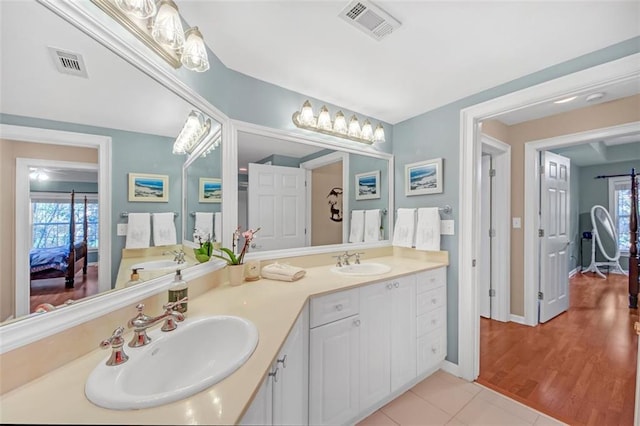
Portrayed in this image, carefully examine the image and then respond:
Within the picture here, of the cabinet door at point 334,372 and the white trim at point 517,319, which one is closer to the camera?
the cabinet door at point 334,372

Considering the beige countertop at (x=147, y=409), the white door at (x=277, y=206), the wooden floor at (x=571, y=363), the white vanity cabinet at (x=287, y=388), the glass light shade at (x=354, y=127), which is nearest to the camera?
the beige countertop at (x=147, y=409)

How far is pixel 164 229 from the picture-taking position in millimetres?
1178

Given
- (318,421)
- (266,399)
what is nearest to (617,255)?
(318,421)

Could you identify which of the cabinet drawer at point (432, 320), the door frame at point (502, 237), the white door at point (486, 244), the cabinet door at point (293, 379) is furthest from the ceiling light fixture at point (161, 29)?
the white door at point (486, 244)

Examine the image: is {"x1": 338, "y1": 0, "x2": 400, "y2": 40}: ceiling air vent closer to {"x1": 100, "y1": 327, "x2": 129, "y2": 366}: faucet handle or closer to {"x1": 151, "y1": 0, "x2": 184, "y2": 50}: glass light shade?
{"x1": 151, "y1": 0, "x2": 184, "y2": 50}: glass light shade

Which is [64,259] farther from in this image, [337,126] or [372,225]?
[372,225]

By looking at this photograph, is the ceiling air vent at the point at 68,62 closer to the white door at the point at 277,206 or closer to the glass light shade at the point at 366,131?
the white door at the point at 277,206

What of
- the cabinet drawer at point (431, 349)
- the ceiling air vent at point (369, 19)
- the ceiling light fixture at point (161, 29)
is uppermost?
the ceiling air vent at point (369, 19)

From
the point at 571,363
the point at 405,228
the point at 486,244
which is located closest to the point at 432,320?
the point at 405,228

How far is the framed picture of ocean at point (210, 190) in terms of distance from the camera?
1.46 meters

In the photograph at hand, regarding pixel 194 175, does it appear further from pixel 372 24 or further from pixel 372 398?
pixel 372 398

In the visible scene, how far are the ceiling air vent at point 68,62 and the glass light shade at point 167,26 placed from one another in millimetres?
319

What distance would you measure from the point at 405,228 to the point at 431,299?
66 centimetres

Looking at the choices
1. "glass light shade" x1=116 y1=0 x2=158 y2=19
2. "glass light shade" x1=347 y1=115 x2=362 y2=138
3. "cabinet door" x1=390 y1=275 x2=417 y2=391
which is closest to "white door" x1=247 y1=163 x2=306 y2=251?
"glass light shade" x1=347 y1=115 x2=362 y2=138
